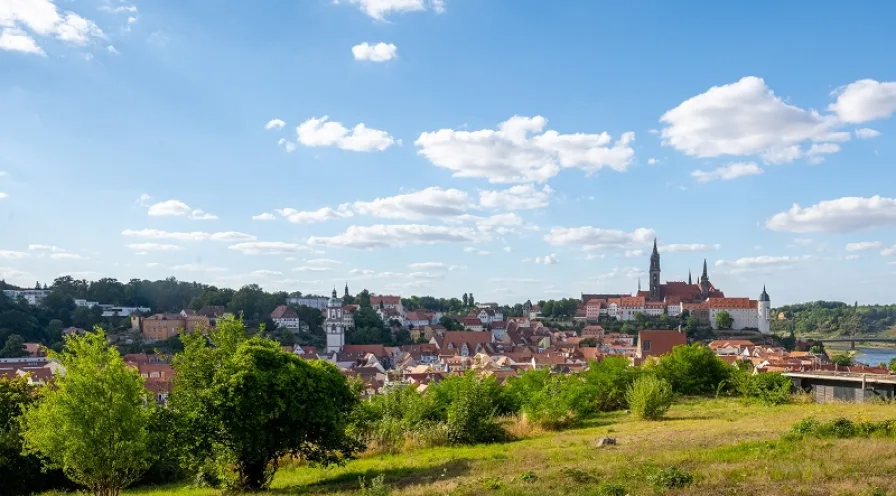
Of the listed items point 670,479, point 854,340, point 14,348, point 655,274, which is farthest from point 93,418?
point 854,340

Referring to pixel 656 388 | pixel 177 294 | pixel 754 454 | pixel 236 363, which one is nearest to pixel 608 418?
pixel 656 388

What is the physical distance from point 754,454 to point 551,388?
9809mm

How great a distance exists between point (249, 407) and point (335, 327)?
290 ft

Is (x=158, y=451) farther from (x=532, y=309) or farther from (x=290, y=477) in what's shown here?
(x=532, y=309)

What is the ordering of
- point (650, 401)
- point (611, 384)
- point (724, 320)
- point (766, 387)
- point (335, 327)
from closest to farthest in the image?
point (650, 401) → point (766, 387) → point (611, 384) → point (335, 327) → point (724, 320)

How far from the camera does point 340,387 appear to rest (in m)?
14.2

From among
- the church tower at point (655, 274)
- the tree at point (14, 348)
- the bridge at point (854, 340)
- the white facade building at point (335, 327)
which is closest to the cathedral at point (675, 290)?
the church tower at point (655, 274)

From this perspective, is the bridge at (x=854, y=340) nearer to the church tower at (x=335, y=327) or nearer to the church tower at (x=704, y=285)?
the church tower at (x=704, y=285)

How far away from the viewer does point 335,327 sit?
99.6m

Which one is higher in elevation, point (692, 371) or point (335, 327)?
point (692, 371)

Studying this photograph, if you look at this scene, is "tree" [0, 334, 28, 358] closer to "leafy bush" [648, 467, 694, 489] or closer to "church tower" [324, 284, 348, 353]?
"church tower" [324, 284, 348, 353]

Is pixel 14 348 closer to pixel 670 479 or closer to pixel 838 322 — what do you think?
pixel 670 479

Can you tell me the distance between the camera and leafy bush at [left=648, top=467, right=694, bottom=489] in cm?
942

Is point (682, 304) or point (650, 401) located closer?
point (650, 401)
